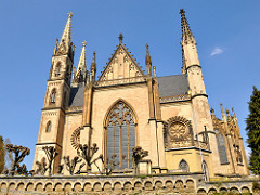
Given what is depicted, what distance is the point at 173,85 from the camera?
31.1 metres

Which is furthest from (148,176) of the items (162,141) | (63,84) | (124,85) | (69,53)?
(69,53)

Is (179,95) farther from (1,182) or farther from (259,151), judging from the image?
(1,182)

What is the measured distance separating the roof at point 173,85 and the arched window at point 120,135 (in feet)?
19.9

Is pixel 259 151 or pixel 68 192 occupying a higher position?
pixel 259 151

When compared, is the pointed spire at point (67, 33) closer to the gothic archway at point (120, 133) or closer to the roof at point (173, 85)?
the gothic archway at point (120, 133)

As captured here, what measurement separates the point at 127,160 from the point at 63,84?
1349cm

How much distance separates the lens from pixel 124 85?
2733cm

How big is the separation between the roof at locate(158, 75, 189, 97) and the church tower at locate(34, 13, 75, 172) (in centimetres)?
1263

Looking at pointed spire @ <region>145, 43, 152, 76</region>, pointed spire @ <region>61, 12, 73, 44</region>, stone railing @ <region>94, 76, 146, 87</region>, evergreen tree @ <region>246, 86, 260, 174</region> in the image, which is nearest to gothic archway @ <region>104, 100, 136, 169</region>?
stone railing @ <region>94, 76, 146, 87</region>

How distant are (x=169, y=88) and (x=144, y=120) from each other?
7.55 meters

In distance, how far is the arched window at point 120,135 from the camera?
24.1 meters

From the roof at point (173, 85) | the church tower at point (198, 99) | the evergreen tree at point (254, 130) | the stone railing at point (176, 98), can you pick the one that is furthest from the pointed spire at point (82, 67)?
the evergreen tree at point (254, 130)

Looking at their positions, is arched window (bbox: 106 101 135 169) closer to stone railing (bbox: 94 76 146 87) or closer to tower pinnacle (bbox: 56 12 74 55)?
stone railing (bbox: 94 76 146 87)

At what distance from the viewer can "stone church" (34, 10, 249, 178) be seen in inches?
903
